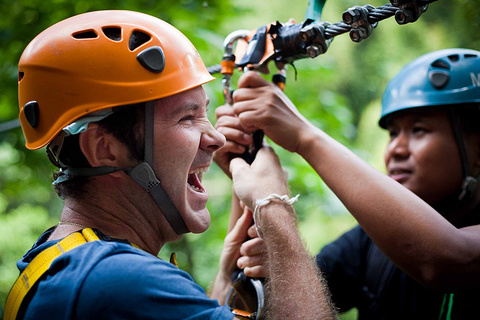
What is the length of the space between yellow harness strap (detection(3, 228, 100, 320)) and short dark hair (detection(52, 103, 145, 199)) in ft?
0.96

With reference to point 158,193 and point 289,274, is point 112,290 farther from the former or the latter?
point 289,274

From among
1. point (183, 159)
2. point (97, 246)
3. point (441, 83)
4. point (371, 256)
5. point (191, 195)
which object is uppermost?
point (441, 83)

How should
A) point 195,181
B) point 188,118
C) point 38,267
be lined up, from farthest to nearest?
point 195,181, point 188,118, point 38,267

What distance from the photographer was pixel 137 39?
7.25ft

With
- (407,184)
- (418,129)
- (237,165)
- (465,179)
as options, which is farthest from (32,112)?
(465,179)

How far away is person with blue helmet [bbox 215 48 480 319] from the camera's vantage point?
95.0 inches

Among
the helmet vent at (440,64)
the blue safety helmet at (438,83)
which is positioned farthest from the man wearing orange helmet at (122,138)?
the helmet vent at (440,64)

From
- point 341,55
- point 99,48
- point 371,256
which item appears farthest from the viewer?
point 341,55

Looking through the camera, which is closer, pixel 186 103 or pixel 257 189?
pixel 186 103

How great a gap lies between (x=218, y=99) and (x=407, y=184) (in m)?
2.08

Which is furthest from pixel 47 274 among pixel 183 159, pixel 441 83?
pixel 441 83

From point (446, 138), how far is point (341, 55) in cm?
808

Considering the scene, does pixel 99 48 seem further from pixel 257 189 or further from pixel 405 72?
pixel 405 72

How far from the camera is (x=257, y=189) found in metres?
2.59
